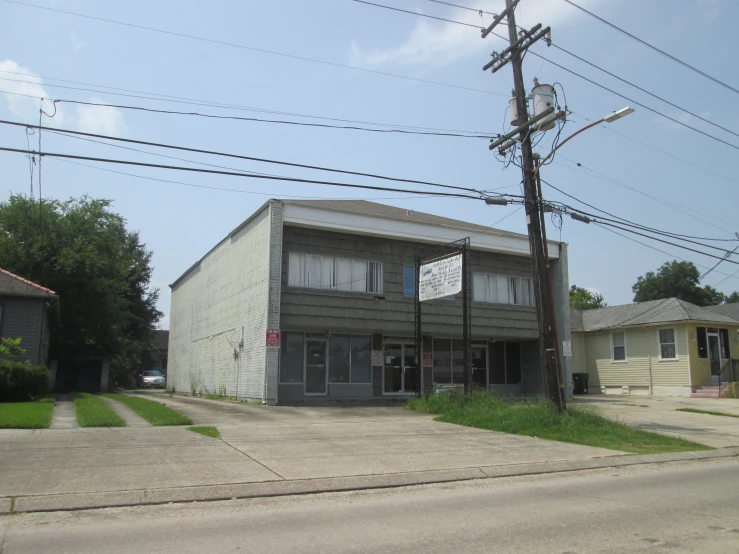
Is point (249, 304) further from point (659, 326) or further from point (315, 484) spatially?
point (659, 326)

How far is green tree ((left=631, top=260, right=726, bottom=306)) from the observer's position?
6241cm

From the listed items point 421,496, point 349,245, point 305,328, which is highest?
point 349,245

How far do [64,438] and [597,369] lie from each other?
1077 inches

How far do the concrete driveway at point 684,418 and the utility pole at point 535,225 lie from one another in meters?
2.57

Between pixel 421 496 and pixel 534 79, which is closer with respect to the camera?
pixel 421 496

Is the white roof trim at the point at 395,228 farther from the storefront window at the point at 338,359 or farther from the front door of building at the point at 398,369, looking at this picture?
the front door of building at the point at 398,369

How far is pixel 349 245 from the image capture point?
2177 cm

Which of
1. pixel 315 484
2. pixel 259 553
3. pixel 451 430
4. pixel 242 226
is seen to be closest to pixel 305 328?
pixel 242 226

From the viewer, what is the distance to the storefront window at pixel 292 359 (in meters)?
21.1

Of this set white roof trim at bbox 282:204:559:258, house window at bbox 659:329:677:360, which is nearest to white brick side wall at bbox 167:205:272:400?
white roof trim at bbox 282:204:559:258

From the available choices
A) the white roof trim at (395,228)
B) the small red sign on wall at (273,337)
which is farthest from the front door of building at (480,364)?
the small red sign on wall at (273,337)

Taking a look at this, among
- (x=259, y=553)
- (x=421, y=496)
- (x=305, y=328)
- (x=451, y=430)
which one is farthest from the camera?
(x=305, y=328)

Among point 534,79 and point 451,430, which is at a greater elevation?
point 534,79

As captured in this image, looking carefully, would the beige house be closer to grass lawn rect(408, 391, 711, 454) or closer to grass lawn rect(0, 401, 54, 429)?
grass lawn rect(408, 391, 711, 454)
